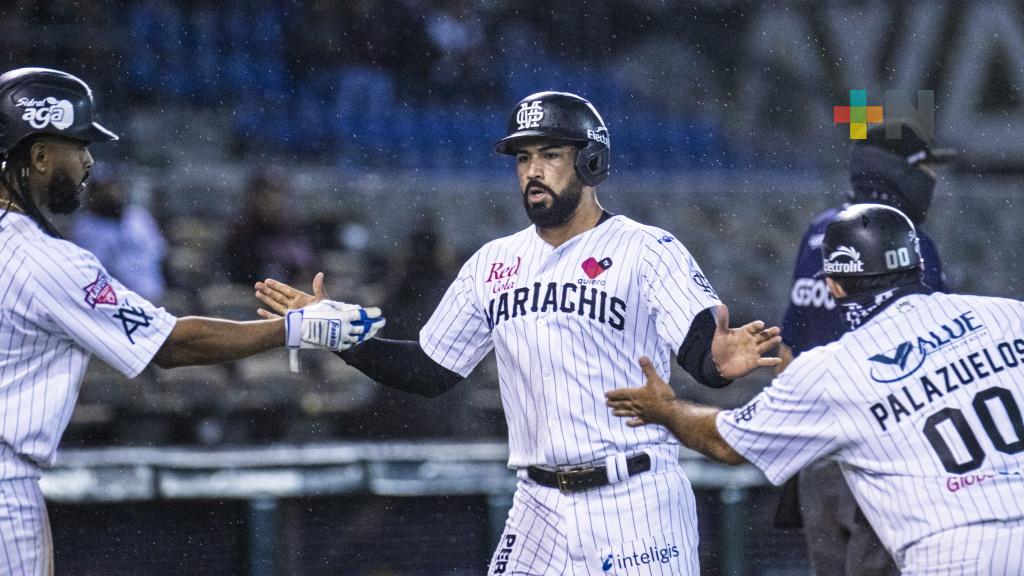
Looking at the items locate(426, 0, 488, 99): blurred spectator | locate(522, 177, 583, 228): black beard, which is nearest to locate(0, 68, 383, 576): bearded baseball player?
locate(522, 177, 583, 228): black beard

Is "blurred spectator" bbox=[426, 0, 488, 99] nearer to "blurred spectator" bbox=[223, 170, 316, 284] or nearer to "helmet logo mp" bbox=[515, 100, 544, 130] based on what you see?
"blurred spectator" bbox=[223, 170, 316, 284]

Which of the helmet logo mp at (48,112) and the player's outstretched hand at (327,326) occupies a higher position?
the helmet logo mp at (48,112)

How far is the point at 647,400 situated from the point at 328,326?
99cm

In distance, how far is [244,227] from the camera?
9719 millimetres

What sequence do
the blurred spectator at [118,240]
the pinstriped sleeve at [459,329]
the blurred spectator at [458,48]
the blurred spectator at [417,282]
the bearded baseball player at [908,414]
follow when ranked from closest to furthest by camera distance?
1. the bearded baseball player at [908,414]
2. the pinstriped sleeve at [459,329]
3. the blurred spectator at [118,240]
4. the blurred spectator at [417,282]
5. the blurred spectator at [458,48]

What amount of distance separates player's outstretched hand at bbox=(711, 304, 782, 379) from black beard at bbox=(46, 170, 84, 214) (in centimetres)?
192

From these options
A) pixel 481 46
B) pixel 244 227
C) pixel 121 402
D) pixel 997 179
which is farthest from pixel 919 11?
pixel 121 402

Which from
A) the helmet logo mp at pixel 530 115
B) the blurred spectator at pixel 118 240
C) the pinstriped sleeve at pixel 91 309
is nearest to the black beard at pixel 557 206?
the helmet logo mp at pixel 530 115

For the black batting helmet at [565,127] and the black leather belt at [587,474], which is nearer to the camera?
the black leather belt at [587,474]

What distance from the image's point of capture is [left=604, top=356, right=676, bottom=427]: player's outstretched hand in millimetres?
3996

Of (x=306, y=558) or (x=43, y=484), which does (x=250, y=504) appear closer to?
(x=306, y=558)

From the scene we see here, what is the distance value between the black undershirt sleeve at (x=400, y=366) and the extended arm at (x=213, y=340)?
590 mm

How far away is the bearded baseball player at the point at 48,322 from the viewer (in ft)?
12.3

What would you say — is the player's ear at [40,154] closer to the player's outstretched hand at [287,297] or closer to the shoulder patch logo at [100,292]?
the shoulder patch logo at [100,292]
